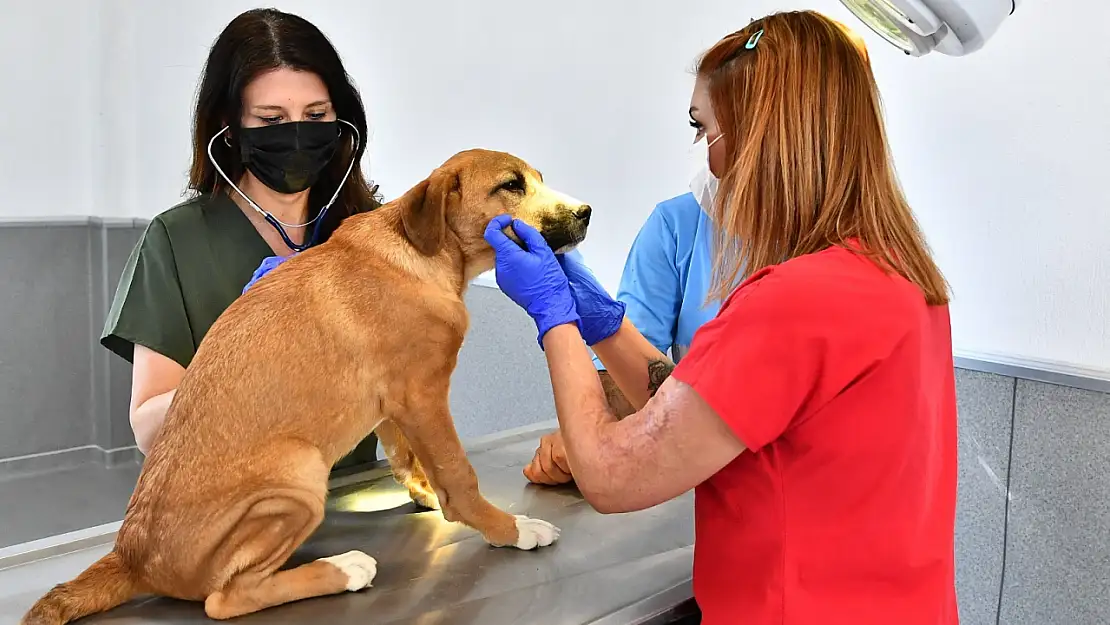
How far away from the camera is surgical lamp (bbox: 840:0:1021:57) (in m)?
1.22

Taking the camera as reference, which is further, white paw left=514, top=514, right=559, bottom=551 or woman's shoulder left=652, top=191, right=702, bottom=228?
woman's shoulder left=652, top=191, right=702, bottom=228

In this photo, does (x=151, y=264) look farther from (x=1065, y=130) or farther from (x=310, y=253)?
(x=1065, y=130)

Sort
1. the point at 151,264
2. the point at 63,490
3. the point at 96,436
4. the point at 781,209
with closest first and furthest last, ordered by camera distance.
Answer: the point at 781,209
the point at 151,264
the point at 63,490
the point at 96,436

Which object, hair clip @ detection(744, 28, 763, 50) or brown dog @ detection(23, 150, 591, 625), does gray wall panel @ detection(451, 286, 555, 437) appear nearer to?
brown dog @ detection(23, 150, 591, 625)

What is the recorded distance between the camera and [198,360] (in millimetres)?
1331

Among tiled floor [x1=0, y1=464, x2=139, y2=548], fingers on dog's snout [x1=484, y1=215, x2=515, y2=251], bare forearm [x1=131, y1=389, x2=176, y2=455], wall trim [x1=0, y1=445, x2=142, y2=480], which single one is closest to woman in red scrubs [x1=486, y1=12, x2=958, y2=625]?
fingers on dog's snout [x1=484, y1=215, x2=515, y2=251]

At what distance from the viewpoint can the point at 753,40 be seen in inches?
49.8

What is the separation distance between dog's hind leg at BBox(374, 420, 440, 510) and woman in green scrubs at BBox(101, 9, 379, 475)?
0.25 metres

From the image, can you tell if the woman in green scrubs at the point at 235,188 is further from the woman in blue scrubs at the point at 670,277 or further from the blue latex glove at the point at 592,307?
the woman in blue scrubs at the point at 670,277

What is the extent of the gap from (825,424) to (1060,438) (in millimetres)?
987

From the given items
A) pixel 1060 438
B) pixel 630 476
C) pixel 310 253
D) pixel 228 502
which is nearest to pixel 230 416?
pixel 228 502

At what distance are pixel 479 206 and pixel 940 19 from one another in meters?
0.77

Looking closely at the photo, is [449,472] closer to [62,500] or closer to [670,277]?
[670,277]

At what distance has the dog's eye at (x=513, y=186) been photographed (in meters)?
1.54
